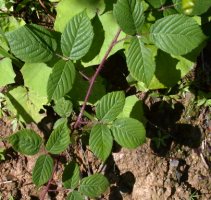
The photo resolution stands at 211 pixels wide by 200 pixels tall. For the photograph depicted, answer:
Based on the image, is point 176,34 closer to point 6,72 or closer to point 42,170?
point 42,170

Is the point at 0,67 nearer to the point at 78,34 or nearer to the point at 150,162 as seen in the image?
the point at 78,34

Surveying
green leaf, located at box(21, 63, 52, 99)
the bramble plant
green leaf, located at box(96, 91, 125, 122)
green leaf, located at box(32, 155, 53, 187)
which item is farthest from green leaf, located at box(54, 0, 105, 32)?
green leaf, located at box(32, 155, 53, 187)

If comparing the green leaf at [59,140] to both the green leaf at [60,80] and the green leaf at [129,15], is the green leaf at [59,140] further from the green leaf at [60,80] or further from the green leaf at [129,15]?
the green leaf at [129,15]

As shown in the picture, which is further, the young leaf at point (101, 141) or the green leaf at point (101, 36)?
the green leaf at point (101, 36)

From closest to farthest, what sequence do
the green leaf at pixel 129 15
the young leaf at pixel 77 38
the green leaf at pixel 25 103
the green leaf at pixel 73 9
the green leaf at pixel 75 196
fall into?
the green leaf at pixel 129 15
the young leaf at pixel 77 38
the green leaf at pixel 75 196
the green leaf at pixel 73 9
the green leaf at pixel 25 103

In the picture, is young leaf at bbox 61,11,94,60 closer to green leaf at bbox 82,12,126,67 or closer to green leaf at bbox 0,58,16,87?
green leaf at bbox 82,12,126,67

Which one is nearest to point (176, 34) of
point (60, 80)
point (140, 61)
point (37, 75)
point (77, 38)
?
point (140, 61)

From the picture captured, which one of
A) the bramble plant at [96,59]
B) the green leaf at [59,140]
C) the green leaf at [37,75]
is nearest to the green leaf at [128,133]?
the bramble plant at [96,59]
